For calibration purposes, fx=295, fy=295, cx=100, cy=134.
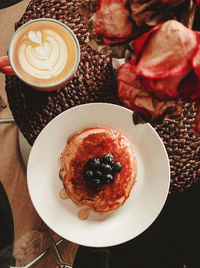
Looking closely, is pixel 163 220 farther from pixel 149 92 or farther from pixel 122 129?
pixel 149 92

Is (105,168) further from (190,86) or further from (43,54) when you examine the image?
(190,86)

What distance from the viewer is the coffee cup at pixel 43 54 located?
81 centimetres

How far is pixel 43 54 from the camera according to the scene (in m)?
0.80

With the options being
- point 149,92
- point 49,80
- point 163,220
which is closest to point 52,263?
point 163,220

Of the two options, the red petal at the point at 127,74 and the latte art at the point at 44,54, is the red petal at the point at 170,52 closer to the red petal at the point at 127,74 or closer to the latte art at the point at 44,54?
the red petal at the point at 127,74

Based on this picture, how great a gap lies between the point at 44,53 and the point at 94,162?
33cm

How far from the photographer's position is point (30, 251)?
146 centimetres

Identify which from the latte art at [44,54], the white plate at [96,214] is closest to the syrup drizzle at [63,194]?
the white plate at [96,214]

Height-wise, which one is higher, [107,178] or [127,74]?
[127,74]

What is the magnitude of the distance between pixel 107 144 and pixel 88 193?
0.16m

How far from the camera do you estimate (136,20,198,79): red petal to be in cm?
33

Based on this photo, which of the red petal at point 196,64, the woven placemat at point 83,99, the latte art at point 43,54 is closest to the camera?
the red petal at point 196,64

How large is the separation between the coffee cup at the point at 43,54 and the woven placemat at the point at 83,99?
9cm

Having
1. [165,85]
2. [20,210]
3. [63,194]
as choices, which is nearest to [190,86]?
[165,85]
